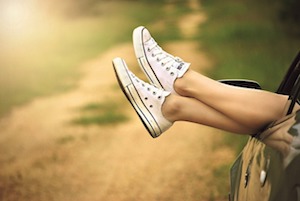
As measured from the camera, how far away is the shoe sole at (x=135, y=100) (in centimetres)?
197

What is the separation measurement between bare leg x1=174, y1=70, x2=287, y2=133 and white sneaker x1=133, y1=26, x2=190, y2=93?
3 cm

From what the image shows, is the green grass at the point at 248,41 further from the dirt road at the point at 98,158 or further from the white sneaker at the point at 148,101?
the white sneaker at the point at 148,101

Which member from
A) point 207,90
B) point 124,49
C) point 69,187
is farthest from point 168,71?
point 124,49

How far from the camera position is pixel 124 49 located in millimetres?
4707

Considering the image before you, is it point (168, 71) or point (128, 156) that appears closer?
point (168, 71)

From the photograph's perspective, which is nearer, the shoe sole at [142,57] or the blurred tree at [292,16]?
the shoe sole at [142,57]

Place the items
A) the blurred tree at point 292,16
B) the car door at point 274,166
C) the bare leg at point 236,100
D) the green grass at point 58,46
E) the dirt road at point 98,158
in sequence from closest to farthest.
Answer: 1. the car door at point 274,166
2. the bare leg at point 236,100
3. the dirt road at point 98,158
4. the green grass at point 58,46
5. the blurred tree at point 292,16

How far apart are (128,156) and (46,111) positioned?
693mm

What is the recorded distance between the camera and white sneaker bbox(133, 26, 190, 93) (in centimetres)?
204

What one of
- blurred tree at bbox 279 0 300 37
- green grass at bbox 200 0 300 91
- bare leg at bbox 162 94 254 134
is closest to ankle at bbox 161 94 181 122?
bare leg at bbox 162 94 254 134

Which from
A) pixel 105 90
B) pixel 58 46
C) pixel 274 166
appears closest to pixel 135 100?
pixel 274 166

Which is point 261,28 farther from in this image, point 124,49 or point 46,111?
point 46,111

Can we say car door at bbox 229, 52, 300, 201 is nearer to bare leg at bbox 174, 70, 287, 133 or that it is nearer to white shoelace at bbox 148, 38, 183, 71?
bare leg at bbox 174, 70, 287, 133

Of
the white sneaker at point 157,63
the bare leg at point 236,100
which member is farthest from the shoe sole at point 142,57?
the bare leg at point 236,100
